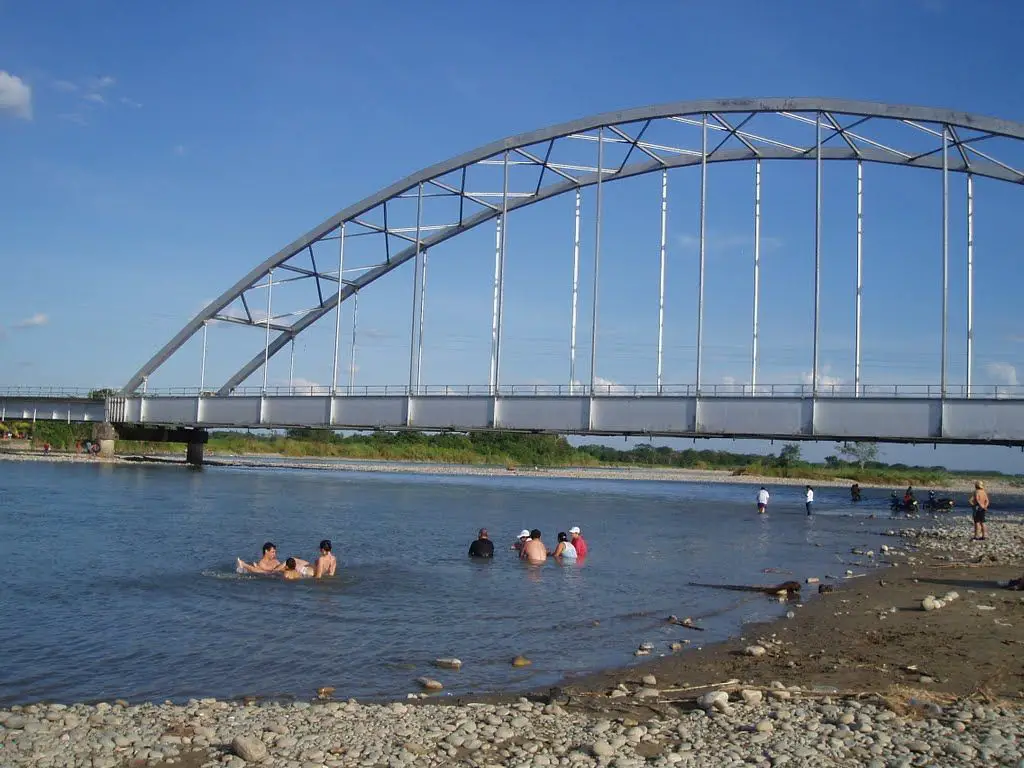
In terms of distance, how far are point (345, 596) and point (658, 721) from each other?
31.4 ft

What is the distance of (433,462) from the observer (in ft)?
385

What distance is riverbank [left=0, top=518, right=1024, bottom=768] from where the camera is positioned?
7.41 meters

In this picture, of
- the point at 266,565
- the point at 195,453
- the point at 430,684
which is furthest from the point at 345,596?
the point at 195,453

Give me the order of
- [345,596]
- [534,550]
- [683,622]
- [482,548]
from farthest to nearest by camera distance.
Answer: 1. [482,548]
2. [534,550]
3. [345,596]
4. [683,622]

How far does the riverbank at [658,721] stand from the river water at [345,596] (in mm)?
1097

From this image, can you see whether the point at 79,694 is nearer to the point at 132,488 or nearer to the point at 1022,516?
the point at 132,488

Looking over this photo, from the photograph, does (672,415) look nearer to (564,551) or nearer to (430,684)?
(564,551)

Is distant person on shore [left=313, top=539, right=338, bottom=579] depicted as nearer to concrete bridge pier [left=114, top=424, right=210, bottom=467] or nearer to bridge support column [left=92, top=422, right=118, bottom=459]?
bridge support column [left=92, top=422, right=118, bottom=459]

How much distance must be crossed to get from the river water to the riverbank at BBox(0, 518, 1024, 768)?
3.60 ft

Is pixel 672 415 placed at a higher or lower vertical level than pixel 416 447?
higher

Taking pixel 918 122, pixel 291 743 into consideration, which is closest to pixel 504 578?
pixel 291 743

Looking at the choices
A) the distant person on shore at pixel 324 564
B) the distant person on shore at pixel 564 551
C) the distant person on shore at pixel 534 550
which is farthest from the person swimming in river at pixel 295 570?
the distant person on shore at pixel 564 551

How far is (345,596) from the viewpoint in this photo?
16.9 m

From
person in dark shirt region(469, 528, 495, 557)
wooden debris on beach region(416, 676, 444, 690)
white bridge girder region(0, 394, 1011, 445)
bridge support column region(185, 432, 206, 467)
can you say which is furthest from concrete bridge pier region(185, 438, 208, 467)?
wooden debris on beach region(416, 676, 444, 690)
